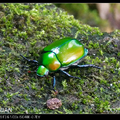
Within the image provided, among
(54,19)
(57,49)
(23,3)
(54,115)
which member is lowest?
(54,115)

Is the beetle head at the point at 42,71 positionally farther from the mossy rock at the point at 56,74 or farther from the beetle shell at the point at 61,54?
the mossy rock at the point at 56,74

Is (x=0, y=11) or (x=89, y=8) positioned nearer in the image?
(x=0, y=11)

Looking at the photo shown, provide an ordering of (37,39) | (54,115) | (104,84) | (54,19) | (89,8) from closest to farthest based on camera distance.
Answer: (54,115)
(104,84)
(37,39)
(54,19)
(89,8)

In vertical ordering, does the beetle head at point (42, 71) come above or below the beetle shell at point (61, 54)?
below

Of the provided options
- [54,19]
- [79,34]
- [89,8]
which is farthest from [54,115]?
[89,8]

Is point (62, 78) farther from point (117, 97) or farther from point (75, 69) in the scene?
point (117, 97)

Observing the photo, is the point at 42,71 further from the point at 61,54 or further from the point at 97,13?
the point at 97,13

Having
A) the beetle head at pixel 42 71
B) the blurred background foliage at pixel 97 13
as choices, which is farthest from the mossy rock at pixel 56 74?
the blurred background foliage at pixel 97 13
